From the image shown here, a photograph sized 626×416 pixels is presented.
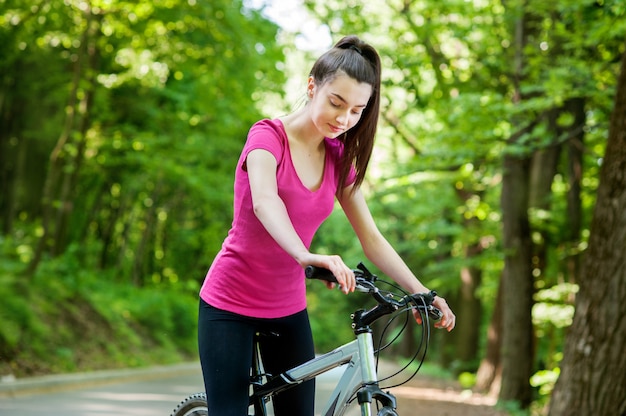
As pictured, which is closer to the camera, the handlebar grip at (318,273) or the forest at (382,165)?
the handlebar grip at (318,273)

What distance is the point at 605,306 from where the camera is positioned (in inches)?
335

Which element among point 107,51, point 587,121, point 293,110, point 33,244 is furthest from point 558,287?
point 293,110

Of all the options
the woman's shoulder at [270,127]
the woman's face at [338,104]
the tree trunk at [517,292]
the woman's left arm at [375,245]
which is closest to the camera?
the woman's face at [338,104]

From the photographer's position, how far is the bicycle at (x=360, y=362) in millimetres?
2947

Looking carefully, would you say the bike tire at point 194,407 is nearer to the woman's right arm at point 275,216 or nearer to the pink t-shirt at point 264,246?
the pink t-shirt at point 264,246

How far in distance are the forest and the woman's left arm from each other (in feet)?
17.9

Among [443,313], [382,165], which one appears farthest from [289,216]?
[382,165]

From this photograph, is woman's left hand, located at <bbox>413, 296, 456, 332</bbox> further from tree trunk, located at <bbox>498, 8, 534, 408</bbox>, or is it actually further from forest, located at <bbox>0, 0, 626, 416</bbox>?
tree trunk, located at <bbox>498, 8, 534, 408</bbox>

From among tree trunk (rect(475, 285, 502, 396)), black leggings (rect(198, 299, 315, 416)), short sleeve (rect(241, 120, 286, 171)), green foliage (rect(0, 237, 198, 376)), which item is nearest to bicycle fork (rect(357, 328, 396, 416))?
black leggings (rect(198, 299, 315, 416))

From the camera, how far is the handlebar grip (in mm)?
2756

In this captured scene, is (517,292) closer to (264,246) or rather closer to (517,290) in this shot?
(517,290)

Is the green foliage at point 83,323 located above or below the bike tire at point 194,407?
above

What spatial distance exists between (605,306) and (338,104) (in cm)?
601

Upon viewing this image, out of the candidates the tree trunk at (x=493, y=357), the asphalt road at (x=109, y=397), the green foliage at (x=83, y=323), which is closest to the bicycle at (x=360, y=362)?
the asphalt road at (x=109, y=397)
